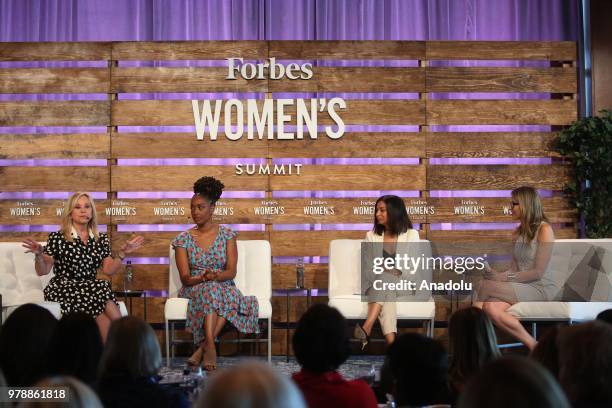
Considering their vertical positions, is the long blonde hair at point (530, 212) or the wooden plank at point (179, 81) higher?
the wooden plank at point (179, 81)

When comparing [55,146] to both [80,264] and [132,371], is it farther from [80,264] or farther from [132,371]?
[132,371]

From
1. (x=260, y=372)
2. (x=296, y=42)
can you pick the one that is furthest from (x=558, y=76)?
(x=260, y=372)

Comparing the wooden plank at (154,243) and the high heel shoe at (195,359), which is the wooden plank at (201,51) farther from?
the high heel shoe at (195,359)

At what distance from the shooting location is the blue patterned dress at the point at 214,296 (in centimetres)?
573

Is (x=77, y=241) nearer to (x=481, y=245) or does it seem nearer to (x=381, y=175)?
(x=381, y=175)

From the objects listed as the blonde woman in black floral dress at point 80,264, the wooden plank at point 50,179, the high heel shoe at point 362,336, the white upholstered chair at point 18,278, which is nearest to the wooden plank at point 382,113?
the wooden plank at point 50,179

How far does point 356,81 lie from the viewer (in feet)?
22.5

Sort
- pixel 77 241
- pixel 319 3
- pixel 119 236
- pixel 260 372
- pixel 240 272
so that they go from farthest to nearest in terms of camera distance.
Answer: pixel 319 3, pixel 119 236, pixel 240 272, pixel 77 241, pixel 260 372

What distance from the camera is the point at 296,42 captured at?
6879 mm

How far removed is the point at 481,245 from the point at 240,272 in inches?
81.7

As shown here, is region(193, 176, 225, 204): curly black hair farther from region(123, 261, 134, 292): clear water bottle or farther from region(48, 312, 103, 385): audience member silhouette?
region(48, 312, 103, 385): audience member silhouette

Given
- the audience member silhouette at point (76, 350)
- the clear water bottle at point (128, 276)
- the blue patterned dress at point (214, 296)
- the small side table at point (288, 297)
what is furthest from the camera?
the clear water bottle at point (128, 276)

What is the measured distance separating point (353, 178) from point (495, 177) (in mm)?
1210

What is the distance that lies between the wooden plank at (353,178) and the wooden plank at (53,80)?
1.70 meters
